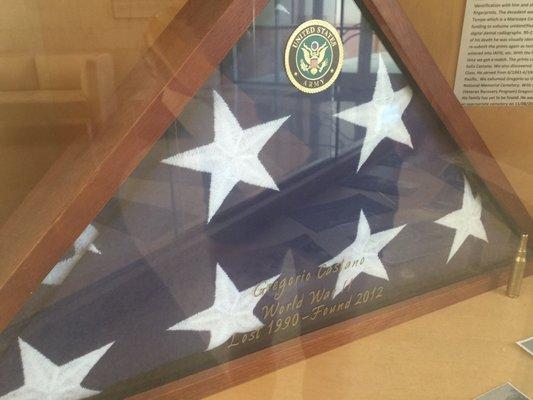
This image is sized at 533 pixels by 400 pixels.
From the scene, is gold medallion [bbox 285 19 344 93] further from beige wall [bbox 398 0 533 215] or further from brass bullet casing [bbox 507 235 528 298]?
brass bullet casing [bbox 507 235 528 298]

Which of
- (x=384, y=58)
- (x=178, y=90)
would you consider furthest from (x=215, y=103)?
(x=384, y=58)

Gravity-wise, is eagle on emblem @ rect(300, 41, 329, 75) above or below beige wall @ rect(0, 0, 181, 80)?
below

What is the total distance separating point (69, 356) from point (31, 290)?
0.11m

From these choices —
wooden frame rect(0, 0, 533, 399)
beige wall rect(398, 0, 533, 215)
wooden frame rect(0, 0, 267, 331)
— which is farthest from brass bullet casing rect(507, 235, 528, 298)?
wooden frame rect(0, 0, 267, 331)

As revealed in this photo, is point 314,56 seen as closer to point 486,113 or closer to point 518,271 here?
point 486,113

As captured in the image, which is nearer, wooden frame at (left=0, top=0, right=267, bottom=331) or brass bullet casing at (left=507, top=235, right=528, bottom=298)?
wooden frame at (left=0, top=0, right=267, bottom=331)

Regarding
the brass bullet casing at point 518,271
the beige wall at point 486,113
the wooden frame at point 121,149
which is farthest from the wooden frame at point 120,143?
the brass bullet casing at point 518,271

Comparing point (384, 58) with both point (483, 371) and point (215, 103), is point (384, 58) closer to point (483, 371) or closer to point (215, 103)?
point (215, 103)

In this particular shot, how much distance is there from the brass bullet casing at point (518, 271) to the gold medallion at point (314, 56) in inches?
19.9

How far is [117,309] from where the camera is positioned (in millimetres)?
627

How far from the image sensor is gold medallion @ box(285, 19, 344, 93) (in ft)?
2.02

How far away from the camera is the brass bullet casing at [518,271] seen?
2.93 ft

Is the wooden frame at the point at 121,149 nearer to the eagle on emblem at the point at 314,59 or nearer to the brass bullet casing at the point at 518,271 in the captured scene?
the eagle on emblem at the point at 314,59

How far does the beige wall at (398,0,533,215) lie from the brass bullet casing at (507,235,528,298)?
6.5 inches
